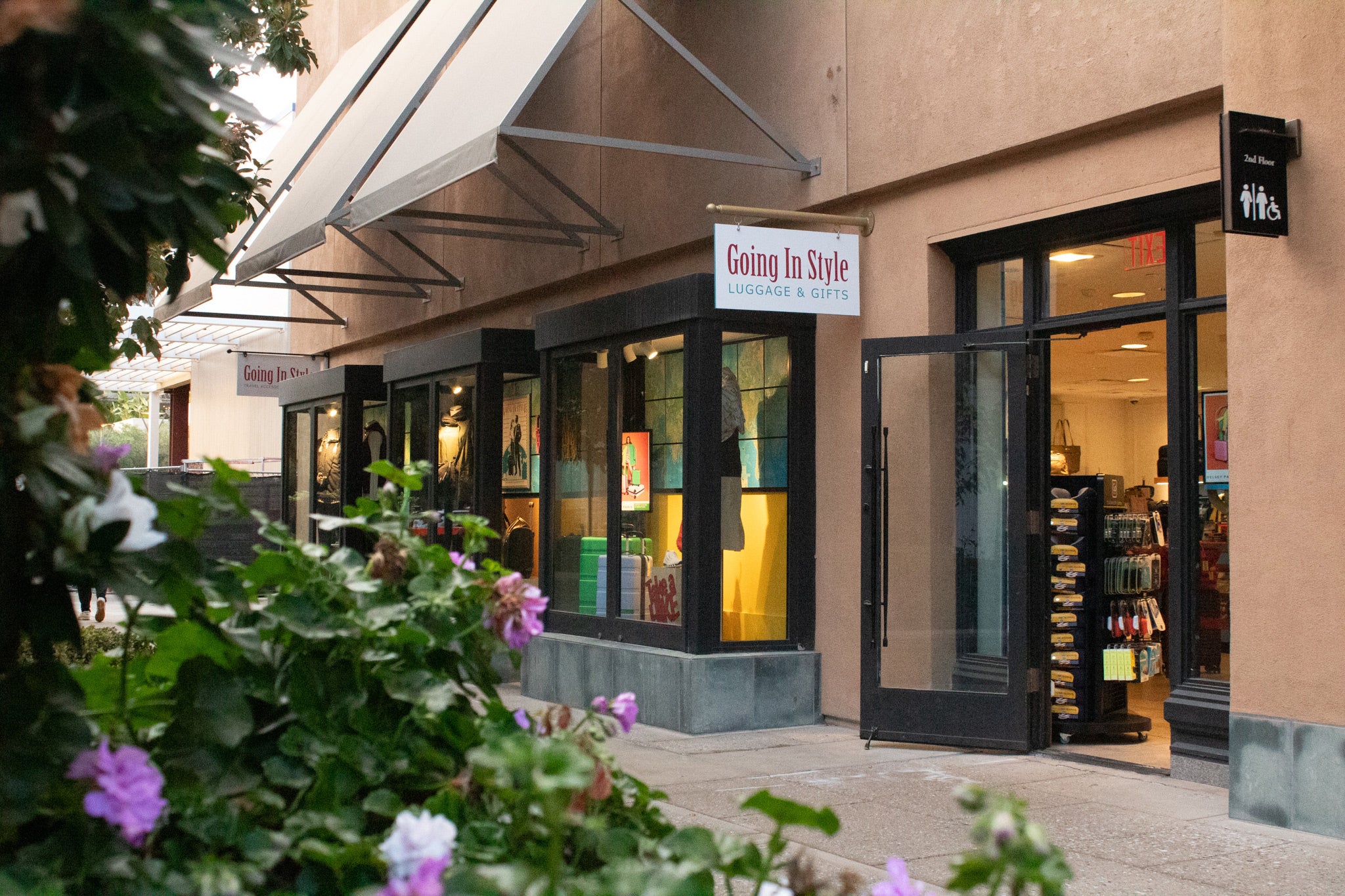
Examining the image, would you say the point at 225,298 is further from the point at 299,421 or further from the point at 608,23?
the point at 608,23

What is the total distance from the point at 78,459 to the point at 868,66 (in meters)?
7.84

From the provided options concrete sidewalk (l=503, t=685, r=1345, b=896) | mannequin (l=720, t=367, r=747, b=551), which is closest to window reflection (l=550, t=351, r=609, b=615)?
mannequin (l=720, t=367, r=747, b=551)

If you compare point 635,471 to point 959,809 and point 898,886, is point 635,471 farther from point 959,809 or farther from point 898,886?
point 898,886

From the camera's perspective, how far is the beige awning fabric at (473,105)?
8648 mm

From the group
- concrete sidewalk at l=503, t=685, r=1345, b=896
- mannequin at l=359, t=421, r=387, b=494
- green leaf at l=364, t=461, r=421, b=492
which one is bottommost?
concrete sidewalk at l=503, t=685, r=1345, b=896

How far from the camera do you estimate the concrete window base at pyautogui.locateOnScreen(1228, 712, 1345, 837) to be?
5.70 metres

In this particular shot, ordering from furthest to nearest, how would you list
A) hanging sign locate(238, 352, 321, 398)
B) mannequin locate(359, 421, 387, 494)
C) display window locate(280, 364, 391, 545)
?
hanging sign locate(238, 352, 321, 398), display window locate(280, 364, 391, 545), mannequin locate(359, 421, 387, 494)

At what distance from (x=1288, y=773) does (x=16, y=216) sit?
5.89 m

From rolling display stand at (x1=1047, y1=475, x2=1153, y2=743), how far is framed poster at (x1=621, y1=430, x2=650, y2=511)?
282cm

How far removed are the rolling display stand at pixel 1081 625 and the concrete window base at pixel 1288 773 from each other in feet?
6.67

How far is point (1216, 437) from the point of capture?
693 centimetres

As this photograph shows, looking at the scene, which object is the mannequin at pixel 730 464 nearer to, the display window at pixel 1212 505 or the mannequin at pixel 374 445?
the display window at pixel 1212 505

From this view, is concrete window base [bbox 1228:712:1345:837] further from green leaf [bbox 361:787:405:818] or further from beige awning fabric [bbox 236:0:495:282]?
beige awning fabric [bbox 236:0:495:282]

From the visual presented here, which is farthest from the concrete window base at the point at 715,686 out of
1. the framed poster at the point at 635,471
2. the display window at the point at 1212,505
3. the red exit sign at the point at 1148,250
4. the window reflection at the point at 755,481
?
the red exit sign at the point at 1148,250
